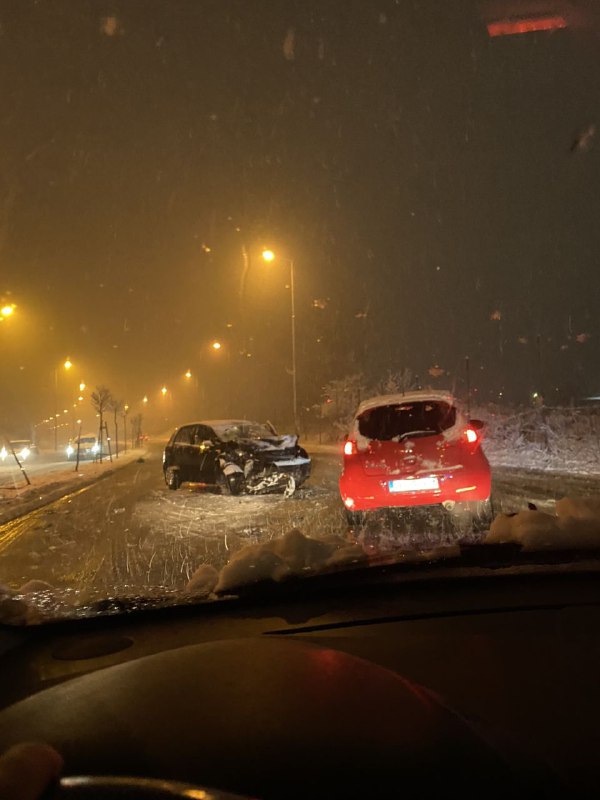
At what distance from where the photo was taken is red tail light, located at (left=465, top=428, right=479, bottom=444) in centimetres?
849

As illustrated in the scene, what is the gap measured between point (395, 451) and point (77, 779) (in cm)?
701

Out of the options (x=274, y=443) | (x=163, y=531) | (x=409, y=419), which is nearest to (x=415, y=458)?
(x=409, y=419)

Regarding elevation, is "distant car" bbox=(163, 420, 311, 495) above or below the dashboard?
below

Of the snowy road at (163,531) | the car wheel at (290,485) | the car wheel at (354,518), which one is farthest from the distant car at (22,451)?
the car wheel at (354,518)

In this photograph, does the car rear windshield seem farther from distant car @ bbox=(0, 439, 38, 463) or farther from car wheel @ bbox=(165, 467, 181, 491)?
distant car @ bbox=(0, 439, 38, 463)

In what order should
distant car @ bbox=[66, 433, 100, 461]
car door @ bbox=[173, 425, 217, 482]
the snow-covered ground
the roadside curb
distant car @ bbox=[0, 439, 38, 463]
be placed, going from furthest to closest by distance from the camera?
distant car @ bbox=[66, 433, 100, 461] → distant car @ bbox=[0, 439, 38, 463] → the snow-covered ground → car door @ bbox=[173, 425, 217, 482] → the roadside curb

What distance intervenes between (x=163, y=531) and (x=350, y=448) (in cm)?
284

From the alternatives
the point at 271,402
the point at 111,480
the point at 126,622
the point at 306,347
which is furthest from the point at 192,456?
the point at 271,402

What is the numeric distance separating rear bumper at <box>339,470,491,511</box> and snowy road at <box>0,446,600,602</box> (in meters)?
0.38

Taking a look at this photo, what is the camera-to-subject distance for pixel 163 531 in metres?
9.41

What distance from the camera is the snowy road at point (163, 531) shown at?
6559mm

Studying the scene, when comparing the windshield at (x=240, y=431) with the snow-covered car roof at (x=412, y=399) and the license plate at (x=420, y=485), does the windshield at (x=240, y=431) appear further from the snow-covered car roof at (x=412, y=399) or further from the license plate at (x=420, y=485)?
the license plate at (x=420, y=485)

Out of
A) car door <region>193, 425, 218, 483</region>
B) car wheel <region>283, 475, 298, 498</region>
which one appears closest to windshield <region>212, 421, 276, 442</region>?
car door <region>193, 425, 218, 483</region>

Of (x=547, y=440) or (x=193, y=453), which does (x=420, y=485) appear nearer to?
(x=193, y=453)
